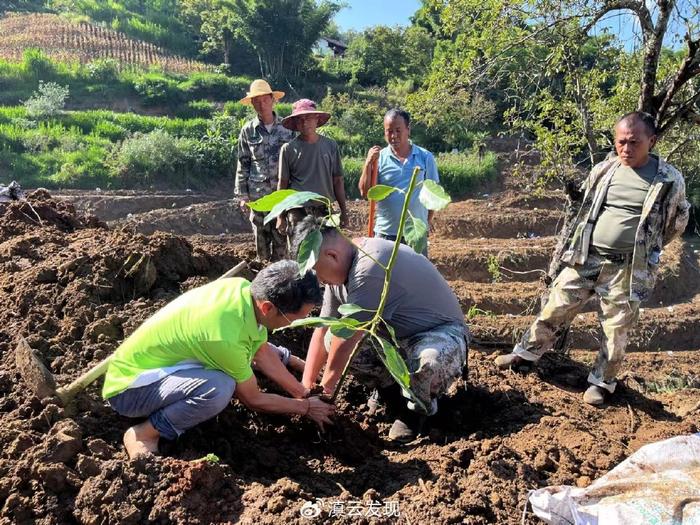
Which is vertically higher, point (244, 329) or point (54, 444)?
point (244, 329)

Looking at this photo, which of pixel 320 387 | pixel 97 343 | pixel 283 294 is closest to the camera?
pixel 283 294

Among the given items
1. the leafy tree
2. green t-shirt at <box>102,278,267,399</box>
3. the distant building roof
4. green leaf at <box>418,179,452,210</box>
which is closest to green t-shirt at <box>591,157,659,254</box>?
green leaf at <box>418,179,452,210</box>

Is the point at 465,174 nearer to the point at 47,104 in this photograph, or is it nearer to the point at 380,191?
the point at 47,104

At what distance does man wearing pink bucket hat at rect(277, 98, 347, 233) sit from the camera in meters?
4.55

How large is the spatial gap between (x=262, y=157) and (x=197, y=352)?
2.72m

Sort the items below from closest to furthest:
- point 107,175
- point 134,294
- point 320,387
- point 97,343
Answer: point 320,387 → point 97,343 → point 134,294 → point 107,175

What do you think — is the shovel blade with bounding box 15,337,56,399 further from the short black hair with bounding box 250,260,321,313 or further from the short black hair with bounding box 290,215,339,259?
the short black hair with bounding box 290,215,339,259

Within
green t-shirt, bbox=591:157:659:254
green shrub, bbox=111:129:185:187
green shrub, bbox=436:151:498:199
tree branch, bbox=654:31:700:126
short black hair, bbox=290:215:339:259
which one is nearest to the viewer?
short black hair, bbox=290:215:339:259

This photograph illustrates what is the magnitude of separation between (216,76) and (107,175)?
12.1m

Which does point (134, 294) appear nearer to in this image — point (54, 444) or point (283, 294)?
point (54, 444)

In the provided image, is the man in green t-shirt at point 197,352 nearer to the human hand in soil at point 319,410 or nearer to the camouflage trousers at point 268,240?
the human hand in soil at point 319,410

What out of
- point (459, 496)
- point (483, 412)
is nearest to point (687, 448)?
point (459, 496)

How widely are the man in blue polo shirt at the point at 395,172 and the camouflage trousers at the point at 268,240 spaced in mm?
1059

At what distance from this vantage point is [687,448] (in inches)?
84.0
